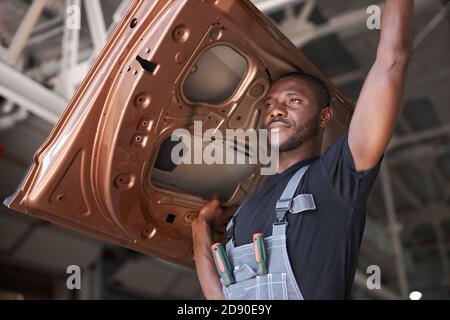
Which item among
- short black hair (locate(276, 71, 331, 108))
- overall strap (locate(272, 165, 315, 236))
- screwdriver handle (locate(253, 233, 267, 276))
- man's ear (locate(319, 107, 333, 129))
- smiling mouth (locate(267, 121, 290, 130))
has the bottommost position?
screwdriver handle (locate(253, 233, 267, 276))

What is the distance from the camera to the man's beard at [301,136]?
5.17 ft

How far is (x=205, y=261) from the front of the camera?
5.50 feet

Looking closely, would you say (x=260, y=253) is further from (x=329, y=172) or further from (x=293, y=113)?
(x=293, y=113)

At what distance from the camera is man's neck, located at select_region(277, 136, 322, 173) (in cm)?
161

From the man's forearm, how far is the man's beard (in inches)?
16.7

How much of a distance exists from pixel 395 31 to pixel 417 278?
50.4 ft

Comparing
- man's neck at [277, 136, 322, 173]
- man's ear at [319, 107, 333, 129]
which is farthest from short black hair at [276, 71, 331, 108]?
man's neck at [277, 136, 322, 173]

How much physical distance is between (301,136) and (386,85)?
35 centimetres

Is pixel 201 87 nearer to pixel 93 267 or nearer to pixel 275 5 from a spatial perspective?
pixel 275 5

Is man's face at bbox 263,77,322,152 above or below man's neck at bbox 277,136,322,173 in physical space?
above

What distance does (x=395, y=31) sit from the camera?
4.29 ft

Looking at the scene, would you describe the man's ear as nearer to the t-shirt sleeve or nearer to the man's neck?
the man's neck

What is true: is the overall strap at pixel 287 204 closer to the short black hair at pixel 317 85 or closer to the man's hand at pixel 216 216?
the short black hair at pixel 317 85

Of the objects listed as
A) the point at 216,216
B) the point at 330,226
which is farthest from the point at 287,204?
the point at 216,216
